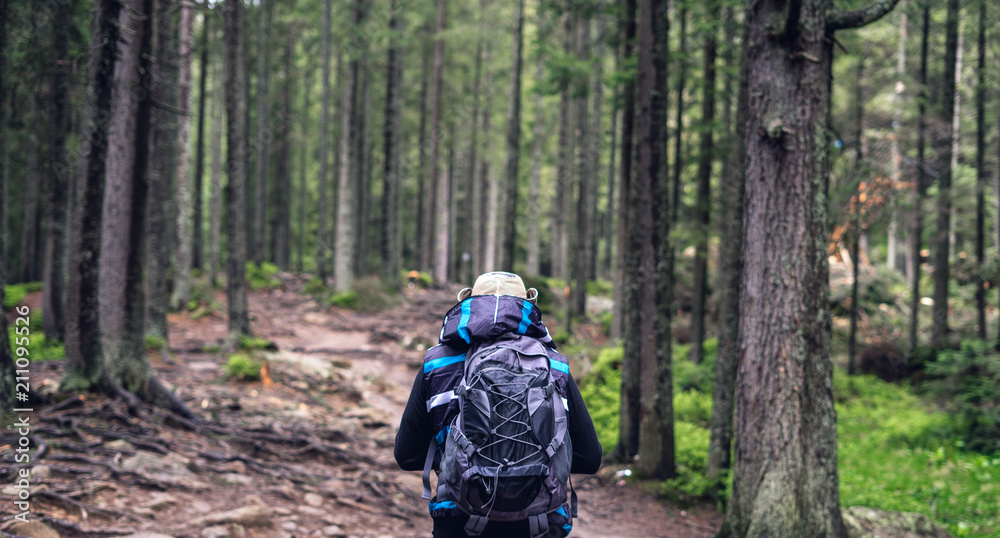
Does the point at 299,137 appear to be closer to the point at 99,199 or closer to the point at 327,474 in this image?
the point at 99,199

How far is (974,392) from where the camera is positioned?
9297mm

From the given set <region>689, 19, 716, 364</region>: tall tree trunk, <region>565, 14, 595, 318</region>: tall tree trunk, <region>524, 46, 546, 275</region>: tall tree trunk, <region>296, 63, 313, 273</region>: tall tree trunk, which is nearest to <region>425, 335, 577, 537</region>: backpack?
<region>689, 19, 716, 364</region>: tall tree trunk

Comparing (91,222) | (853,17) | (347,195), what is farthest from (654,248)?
(347,195)

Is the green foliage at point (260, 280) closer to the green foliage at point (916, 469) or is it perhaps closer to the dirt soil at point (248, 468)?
the dirt soil at point (248, 468)

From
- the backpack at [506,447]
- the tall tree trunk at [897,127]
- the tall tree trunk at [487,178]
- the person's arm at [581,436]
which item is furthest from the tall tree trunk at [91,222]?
→ the tall tree trunk at [487,178]

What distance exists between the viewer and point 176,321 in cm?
1495

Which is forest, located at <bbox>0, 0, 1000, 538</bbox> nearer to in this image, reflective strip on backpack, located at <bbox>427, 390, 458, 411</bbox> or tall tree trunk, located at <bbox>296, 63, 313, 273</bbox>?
reflective strip on backpack, located at <bbox>427, 390, 458, 411</bbox>

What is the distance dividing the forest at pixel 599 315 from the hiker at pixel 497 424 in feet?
9.52

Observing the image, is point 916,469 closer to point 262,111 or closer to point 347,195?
point 347,195

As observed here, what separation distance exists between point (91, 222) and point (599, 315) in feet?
60.3

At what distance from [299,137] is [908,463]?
26679 mm

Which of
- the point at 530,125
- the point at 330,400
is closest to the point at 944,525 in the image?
the point at 330,400

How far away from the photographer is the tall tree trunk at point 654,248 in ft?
26.2

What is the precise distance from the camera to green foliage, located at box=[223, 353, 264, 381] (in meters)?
10.1
